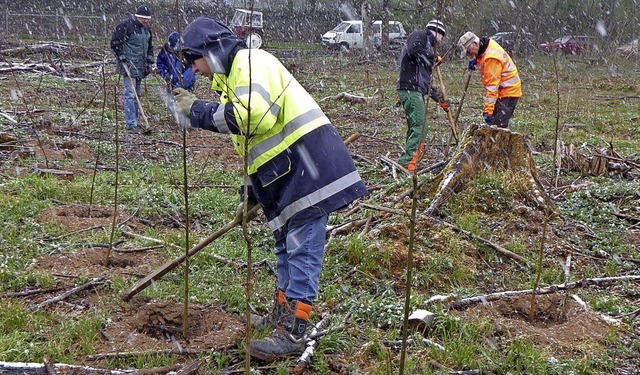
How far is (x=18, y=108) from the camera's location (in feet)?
36.8

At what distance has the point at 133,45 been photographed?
10.1 metres

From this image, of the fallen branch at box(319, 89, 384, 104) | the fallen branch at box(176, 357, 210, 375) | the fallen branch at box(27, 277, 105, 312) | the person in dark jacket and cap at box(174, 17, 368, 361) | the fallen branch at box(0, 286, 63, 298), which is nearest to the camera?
the fallen branch at box(176, 357, 210, 375)

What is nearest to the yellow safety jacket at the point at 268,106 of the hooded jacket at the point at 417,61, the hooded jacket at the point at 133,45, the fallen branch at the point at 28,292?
the fallen branch at the point at 28,292

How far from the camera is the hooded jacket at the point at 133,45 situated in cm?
982

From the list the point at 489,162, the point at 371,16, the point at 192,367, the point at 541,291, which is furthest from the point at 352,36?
the point at 192,367

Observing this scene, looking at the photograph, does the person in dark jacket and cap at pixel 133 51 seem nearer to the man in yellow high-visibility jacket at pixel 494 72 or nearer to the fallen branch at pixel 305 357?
the man in yellow high-visibility jacket at pixel 494 72

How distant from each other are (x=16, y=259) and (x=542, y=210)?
4664 millimetres

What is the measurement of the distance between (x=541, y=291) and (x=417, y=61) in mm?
4283

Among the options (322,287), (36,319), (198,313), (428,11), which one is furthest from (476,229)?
(428,11)

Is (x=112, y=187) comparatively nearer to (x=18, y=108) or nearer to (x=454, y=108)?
(x=18, y=108)

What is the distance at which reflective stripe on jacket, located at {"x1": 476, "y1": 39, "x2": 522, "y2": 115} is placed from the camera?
7949 millimetres

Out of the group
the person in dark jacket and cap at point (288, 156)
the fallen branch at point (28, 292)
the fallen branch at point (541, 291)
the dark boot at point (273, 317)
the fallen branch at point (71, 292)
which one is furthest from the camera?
the fallen branch at point (541, 291)

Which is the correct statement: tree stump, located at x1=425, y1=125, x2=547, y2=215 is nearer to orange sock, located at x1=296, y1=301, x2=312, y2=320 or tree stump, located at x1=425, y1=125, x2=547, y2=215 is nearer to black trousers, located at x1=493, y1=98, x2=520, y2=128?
black trousers, located at x1=493, y1=98, x2=520, y2=128

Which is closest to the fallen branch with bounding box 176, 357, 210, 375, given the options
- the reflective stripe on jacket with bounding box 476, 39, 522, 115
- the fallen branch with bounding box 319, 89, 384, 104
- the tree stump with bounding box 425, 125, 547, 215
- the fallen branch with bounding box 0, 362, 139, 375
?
the fallen branch with bounding box 0, 362, 139, 375
